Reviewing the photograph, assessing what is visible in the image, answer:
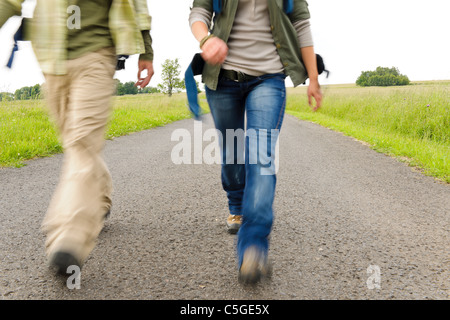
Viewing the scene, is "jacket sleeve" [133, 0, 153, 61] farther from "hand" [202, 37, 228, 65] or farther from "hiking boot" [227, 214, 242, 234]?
"hiking boot" [227, 214, 242, 234]

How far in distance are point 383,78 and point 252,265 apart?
84.6 m

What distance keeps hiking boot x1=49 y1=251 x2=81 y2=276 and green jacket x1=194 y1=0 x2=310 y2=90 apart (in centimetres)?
109

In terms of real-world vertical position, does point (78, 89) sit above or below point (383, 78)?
below

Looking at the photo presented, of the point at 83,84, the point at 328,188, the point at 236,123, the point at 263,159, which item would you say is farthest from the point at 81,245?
the point at 328,188

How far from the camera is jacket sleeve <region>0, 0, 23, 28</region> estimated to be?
6.21 ft

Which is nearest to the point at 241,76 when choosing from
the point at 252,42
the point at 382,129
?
the point at 252,42

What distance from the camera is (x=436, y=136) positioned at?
28.2 feet

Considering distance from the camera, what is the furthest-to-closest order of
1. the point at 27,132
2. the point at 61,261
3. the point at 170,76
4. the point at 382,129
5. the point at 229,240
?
the point at 170,76 → the point at 382,129 → the point at 27,132 → the point at 229,240 → the point at 61,261

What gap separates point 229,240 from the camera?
8.92 ft

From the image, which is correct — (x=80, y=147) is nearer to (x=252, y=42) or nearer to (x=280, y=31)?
(x=252, y=42)

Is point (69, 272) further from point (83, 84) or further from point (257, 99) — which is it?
point (257, 99)

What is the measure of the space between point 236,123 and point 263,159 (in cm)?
40

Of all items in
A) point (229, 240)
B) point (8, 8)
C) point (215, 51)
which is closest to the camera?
point (215, 51)

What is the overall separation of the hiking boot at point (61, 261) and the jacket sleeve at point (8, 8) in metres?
1.23
